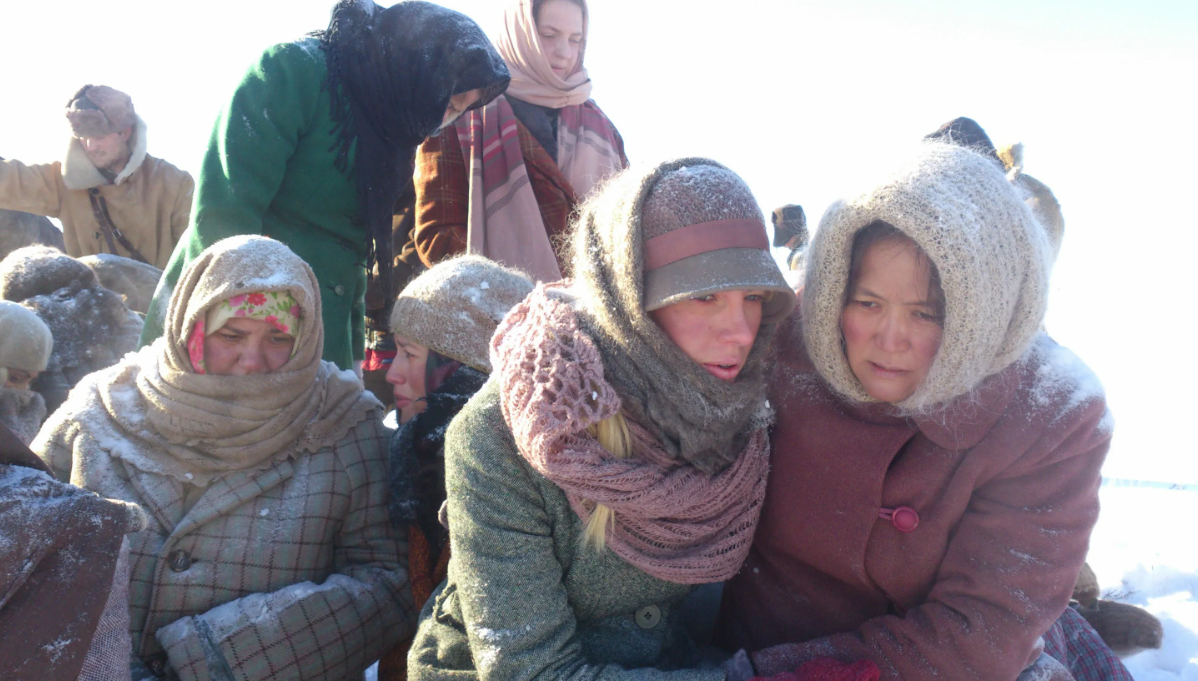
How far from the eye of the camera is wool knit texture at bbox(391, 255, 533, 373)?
2.49m

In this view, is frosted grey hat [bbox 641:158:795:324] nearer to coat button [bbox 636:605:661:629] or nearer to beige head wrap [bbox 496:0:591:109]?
coat button [bbox 636:605:661:629]

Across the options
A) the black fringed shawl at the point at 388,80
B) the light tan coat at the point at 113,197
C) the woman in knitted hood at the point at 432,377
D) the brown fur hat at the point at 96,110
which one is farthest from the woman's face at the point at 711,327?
the light tan coat at the point at 113,197

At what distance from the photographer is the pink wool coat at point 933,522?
170cm

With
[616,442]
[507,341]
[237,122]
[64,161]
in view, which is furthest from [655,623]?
[64,161]

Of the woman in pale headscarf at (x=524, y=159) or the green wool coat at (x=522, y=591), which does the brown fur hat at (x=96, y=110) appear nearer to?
the woman in pale headscarf at (x=524, y=159)

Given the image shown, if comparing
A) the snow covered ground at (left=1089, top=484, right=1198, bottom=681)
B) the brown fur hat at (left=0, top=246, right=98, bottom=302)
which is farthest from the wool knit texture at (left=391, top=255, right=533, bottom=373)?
the snow covered ground at (left=1089, top=484, right=1198, bottom=681)

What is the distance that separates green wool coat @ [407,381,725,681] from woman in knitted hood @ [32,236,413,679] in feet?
1.30

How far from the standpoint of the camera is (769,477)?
2004 mm

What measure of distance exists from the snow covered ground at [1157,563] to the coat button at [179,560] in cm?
358

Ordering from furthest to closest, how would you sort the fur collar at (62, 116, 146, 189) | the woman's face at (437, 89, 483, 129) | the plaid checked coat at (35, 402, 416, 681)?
the fur collar at (62, 116, 146, 189) → the woman's face at (437, 89, 483, 129) → the plaid checked coat at (35, 402, 416, 681)

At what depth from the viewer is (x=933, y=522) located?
5.92ft

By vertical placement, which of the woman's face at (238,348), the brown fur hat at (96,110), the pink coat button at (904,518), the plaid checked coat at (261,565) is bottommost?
the plaid checked coat at (261,565)

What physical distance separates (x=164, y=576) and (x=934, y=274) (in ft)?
6.69

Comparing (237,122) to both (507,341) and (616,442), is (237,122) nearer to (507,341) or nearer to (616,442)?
(507,341)
